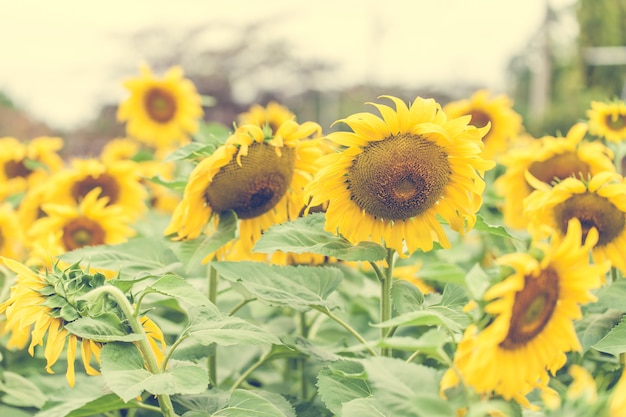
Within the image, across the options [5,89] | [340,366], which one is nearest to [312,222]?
[340,366]

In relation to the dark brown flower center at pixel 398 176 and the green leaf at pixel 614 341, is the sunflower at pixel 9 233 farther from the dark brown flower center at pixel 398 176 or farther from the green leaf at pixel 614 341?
the green leaf at pixel 614 341

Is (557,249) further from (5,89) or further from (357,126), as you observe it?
(5,89)

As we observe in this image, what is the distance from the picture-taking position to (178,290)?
98cm

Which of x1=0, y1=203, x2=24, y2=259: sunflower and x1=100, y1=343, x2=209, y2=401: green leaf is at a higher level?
Result: x1=100, y1=343, x2=209, y2=401: green leaf

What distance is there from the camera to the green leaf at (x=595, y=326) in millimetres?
1112

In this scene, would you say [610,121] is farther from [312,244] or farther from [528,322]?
[528,322]

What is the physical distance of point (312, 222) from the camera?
1.11 meters

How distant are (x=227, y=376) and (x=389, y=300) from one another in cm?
46

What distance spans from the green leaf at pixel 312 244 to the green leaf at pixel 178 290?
96mm

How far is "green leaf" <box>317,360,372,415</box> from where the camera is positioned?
3.02ft

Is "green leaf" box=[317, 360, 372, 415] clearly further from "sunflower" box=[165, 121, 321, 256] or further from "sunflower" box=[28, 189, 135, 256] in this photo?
"sunflower" box=[28, 189, 135, 256]

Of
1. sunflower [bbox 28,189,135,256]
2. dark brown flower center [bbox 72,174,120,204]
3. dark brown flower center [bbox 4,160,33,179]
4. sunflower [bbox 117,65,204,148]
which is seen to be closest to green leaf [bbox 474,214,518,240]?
sunflower [bbox 28,189,135,256]

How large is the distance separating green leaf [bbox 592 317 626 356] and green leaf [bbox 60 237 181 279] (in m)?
0.65

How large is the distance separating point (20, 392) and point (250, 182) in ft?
1.74
